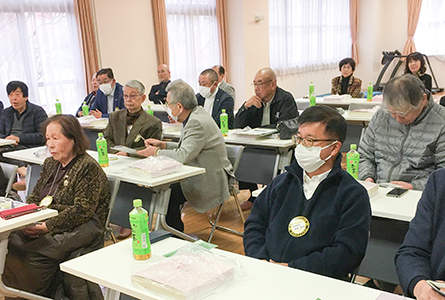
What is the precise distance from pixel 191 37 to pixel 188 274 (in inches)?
297

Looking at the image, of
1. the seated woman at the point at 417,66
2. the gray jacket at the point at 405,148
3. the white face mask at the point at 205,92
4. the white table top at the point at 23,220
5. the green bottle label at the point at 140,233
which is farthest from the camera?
the seated woman at the point at 417,66

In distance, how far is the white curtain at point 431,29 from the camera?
41.1 ft

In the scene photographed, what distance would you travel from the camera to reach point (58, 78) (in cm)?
695

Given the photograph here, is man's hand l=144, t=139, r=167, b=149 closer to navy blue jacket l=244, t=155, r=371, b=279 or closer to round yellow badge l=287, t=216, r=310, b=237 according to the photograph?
navy blue jacket l=244, t=155, r=371, b=279

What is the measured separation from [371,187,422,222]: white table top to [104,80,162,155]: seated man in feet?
6.89

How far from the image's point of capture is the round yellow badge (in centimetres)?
183

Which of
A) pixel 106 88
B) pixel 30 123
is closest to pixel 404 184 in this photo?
pixel 30 123

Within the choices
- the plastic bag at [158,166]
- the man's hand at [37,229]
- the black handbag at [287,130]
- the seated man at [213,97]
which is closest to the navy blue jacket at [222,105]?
the seated man at [213,97]

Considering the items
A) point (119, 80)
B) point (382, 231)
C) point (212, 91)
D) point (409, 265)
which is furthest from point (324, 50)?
point (409, 265)

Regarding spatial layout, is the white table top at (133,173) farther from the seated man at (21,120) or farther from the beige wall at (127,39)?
the beige wall at (127,39)

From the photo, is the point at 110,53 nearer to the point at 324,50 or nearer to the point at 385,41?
the point at 324,50

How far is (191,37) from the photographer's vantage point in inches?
338

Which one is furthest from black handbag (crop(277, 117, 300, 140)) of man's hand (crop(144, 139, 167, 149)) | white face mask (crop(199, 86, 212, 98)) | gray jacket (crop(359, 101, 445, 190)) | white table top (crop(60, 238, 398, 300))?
white table top (crop(60, 238, 398, 300))

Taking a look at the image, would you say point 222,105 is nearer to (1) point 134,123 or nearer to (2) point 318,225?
(1) point 134,123
